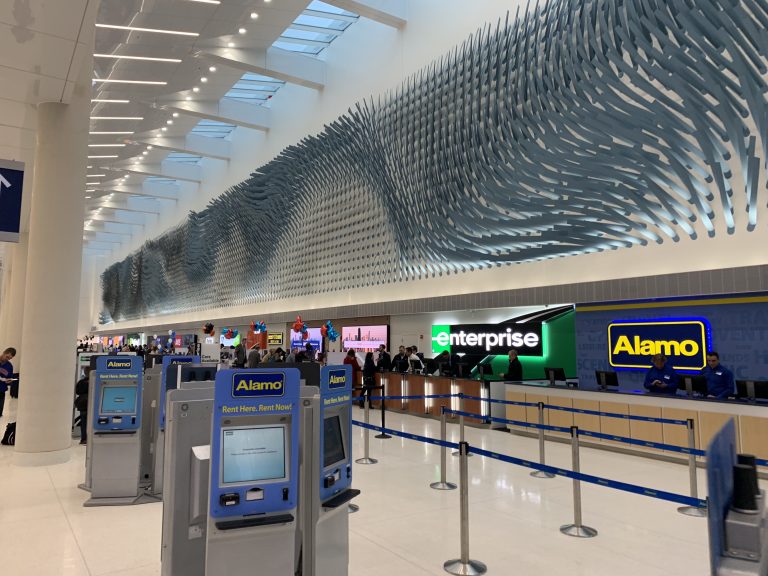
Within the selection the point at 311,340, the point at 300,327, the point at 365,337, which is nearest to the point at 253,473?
the point at 365,337

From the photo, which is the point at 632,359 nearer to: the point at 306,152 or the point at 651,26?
the point at 651,26

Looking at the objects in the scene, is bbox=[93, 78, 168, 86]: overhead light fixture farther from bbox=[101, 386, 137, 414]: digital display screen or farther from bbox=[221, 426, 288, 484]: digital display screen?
bbox=[221, 426, 288, 484]: digital display screen

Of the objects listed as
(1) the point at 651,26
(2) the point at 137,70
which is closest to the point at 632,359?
(1) the point at 651,26

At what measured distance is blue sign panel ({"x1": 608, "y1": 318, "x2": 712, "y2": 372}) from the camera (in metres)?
8.37

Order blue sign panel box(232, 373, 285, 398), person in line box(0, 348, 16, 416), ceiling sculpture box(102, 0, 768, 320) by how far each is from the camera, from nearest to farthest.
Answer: blue sign panel box(232, 373, 285, 398) → ceiling sculpture box(102, 0, 768, 320) → person in line box(0, 348, 16, 416)

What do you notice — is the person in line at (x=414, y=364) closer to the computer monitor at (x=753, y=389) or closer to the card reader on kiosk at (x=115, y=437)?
the computer monitor at (x=753, y=389)

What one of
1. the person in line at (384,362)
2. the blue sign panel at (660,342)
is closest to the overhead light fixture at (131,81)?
the person in line at (384,362)

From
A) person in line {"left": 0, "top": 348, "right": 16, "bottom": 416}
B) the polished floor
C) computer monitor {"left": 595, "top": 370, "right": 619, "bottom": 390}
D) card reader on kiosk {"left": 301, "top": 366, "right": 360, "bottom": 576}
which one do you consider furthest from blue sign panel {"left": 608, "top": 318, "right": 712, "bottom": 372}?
person in line {"left": 0, "top": 348, "right": 16, "bottom": 416}

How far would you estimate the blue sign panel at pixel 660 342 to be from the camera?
8367 millimetres

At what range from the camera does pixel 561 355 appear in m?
12.3

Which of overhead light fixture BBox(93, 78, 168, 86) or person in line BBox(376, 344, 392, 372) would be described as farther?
person in line BBox(376, 344, 392, 372)

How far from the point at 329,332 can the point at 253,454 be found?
13866mm

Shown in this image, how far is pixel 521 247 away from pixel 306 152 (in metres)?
9.66

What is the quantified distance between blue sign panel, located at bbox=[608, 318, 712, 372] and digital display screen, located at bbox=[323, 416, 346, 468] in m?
7.21
